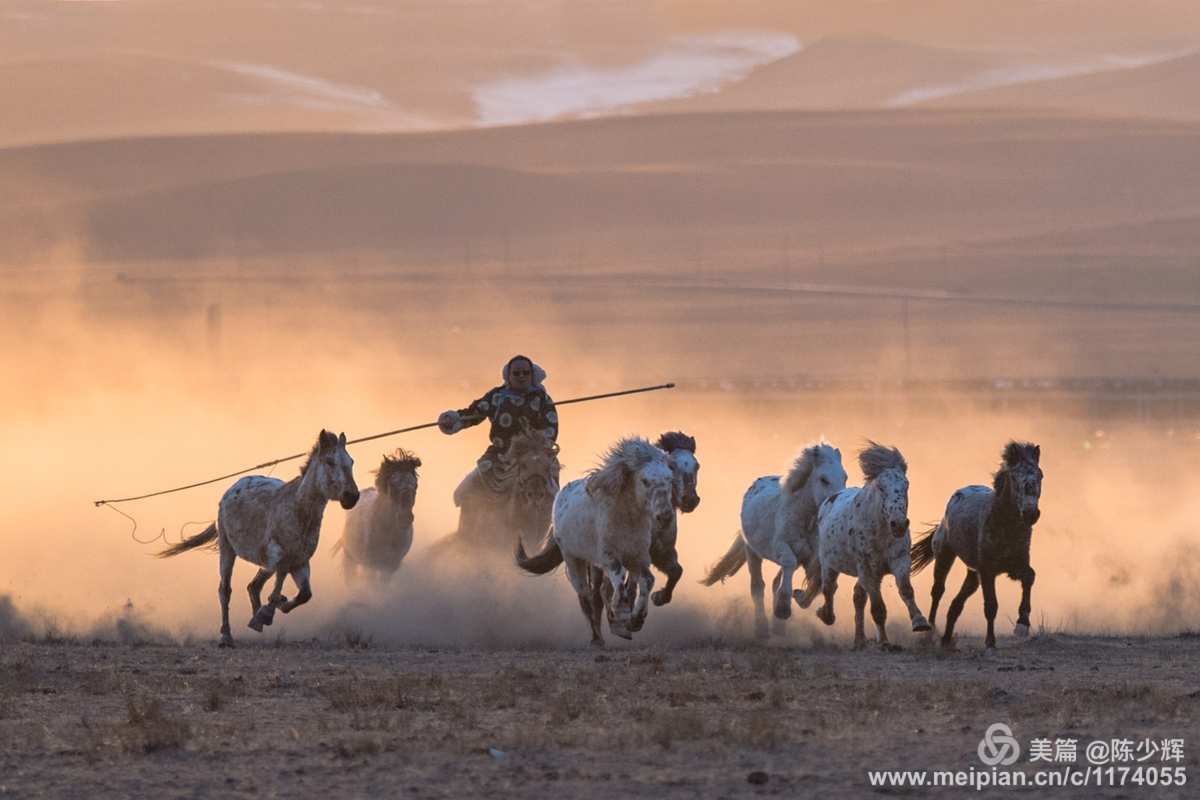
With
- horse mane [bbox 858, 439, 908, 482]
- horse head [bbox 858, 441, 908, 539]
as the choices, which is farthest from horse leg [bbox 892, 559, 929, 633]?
horse mane [bbox 858, 439, 908, 482]

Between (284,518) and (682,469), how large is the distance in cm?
336

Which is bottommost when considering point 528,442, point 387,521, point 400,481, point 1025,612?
point 1025,612

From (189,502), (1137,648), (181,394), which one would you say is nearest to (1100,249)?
(181,394)

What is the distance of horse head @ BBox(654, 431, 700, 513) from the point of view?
21625 millimetres

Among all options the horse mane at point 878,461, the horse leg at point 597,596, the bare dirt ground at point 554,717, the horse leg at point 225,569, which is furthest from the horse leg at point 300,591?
the horse mane at point 878,461

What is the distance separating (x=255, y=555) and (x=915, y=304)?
146 m

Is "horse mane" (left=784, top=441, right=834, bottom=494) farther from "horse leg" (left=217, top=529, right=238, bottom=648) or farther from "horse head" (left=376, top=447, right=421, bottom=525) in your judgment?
"horse leg" (left=217, top=529, right=238, bottom=648)

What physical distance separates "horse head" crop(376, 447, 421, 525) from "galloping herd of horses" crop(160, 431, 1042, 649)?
1327mm

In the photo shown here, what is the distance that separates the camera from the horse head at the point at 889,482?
21016 millimetres

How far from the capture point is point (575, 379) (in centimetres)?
12812

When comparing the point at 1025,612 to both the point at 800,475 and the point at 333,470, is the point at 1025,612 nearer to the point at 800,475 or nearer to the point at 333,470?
the point at 800,475

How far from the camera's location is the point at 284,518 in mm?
22344

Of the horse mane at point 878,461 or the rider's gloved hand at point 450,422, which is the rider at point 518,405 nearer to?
the rider's gloved hand at point 450,422

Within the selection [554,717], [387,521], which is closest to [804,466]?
[387,521]
